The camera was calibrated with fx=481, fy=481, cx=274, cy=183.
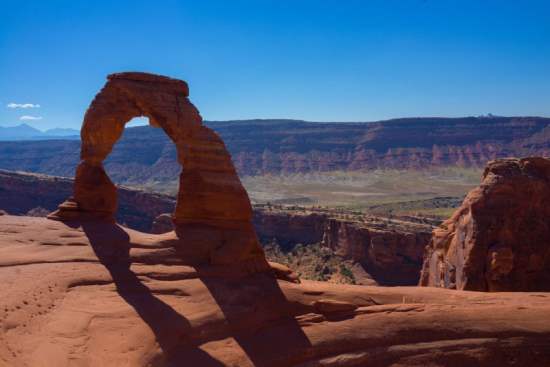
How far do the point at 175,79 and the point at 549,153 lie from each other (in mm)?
141873

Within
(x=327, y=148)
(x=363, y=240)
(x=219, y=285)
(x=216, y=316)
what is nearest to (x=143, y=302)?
(x=216, y=316)

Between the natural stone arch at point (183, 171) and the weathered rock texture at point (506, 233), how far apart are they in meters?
9.39

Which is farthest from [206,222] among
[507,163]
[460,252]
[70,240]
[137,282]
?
[507,163]

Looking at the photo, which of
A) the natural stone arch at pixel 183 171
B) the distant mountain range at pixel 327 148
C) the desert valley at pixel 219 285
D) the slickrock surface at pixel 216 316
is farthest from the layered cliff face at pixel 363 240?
the distant mountain range at pixel 327 148

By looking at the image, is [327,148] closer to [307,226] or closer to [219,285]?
[307,226]

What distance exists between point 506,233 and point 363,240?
2317 cm

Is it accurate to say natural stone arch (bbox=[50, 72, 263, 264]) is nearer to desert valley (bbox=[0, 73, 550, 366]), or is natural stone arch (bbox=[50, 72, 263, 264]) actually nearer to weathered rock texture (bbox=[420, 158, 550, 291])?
desert valley (bbox=[0, 73, 550, 366])

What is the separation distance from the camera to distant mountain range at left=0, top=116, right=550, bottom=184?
15050 centimetres

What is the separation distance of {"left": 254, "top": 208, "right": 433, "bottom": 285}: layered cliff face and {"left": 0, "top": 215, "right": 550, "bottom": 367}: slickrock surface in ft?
79.0

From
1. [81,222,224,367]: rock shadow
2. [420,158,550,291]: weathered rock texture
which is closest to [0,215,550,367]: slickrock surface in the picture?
[81,222,224,367]: rock shadow

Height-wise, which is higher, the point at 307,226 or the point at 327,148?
the point at 327,148

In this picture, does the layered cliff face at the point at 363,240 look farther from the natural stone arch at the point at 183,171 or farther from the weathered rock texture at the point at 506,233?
the natural stone arch at the point at 183,171

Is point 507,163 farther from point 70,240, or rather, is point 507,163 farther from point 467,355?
point 70,240

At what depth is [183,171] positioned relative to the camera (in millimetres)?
17609
